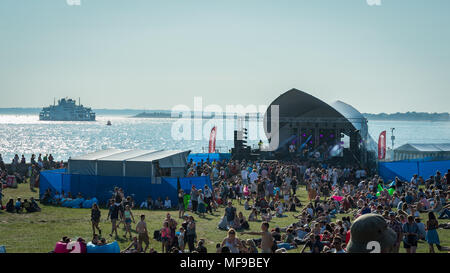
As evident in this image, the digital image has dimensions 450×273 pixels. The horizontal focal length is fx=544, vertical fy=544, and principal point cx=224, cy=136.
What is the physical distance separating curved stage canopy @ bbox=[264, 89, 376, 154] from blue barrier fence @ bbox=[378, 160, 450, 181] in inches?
310

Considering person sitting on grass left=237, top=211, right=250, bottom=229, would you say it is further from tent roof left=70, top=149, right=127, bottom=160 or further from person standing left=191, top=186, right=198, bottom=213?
tent roof left=70, top=149, right=127, bottom=160

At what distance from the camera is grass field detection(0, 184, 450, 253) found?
14457mm

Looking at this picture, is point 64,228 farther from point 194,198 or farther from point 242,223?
point 242,223

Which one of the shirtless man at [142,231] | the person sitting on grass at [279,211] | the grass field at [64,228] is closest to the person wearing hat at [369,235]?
the grass field at [64,228]

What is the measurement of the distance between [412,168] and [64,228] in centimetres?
1766

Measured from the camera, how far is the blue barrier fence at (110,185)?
2166 cm

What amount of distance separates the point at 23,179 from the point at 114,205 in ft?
47.5

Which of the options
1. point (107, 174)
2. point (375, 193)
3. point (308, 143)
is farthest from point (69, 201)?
point (308, 143)

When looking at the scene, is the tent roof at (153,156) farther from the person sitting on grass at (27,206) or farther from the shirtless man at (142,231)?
the shirtless man at (142,231)

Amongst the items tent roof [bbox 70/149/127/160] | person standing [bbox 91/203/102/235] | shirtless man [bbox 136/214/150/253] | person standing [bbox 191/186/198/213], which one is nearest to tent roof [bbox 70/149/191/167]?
tent roof [bbox 70/149/127/160]

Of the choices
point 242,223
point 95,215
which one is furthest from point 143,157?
point 95,215

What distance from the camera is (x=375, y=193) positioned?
74.2 ft
